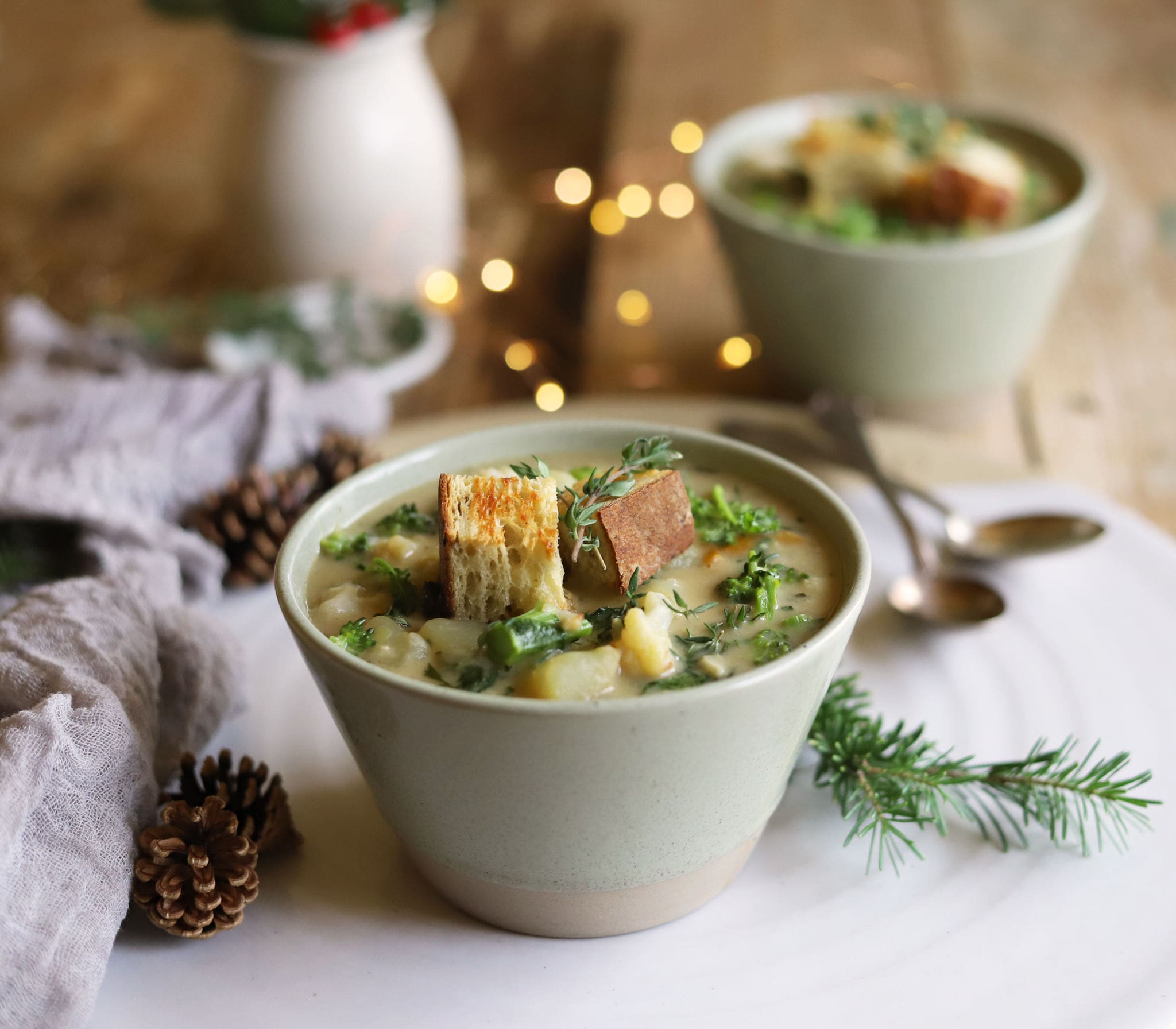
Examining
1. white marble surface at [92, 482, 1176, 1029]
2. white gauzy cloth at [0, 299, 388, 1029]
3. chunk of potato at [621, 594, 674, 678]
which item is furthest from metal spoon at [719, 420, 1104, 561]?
white gauzy cloth at [0, 299, 388, 1029]

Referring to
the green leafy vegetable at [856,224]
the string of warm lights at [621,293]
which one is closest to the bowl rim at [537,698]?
the string of warm lights at [621,293]

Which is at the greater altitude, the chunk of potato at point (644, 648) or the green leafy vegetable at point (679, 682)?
the chunk of potato at point (644, 648)

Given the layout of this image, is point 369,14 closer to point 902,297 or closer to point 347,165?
point 347,165

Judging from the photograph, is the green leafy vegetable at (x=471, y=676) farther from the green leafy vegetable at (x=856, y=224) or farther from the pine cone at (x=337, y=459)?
the green leafy vegetable at (x=856, y=224)

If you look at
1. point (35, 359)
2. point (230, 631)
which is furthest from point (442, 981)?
point (35, 359)

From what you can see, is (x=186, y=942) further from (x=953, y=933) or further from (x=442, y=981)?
(x=953, y=933)

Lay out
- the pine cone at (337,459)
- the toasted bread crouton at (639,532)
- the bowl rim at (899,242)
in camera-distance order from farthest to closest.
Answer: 1. the bowl rim at (899,242)
2. the pine cone at (337,459)
3. the toasted bread crouton at (639,532)

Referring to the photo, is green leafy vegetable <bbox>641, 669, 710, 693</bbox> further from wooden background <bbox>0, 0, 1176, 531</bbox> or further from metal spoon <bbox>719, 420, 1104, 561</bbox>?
wooden background <bbox>0, 0, 1176, 531</bbox>
